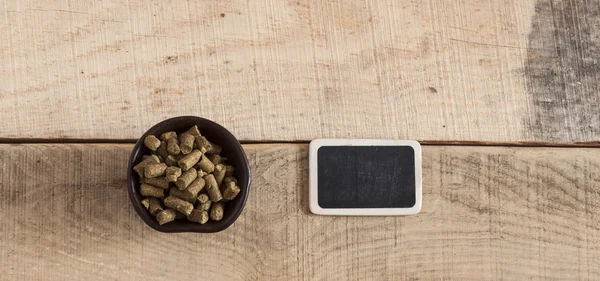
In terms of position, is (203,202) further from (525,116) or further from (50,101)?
(525,116)

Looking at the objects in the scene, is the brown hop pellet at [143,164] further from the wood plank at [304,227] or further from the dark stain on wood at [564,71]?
the dark stain on wood at [564,71]

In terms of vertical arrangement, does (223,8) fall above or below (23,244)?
above

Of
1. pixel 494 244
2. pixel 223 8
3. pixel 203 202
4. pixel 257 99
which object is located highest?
pixel 223 8

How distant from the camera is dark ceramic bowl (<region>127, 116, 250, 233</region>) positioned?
83cm

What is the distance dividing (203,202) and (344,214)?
0.68ft

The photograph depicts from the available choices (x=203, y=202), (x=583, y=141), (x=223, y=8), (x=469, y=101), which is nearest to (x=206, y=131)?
(x=203, y=202)

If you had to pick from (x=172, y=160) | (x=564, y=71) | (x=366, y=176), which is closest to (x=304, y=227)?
(x=366, y=176)

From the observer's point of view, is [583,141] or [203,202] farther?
[583,141]

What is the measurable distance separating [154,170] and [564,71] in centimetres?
59

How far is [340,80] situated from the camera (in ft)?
3.16

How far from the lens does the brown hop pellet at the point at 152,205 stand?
836 millimetres

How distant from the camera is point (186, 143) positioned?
834 mm

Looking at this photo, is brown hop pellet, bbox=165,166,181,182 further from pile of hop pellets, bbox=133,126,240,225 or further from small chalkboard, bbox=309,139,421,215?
small chalkboard, bbox=309,139,421,215

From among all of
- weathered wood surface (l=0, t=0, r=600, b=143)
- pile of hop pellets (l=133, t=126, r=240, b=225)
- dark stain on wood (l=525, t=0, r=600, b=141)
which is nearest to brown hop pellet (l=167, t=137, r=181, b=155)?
pile of hop pellets (l=133, t=126, r=240, b=225)
